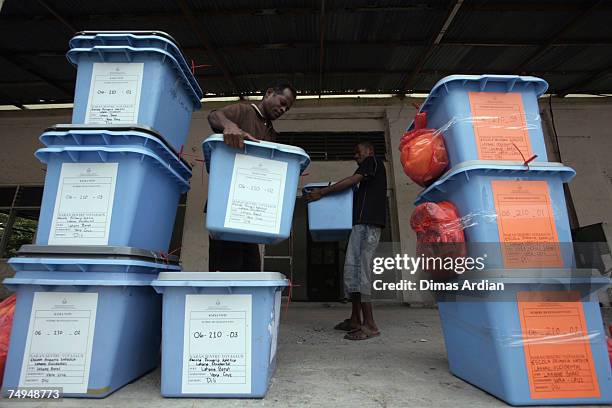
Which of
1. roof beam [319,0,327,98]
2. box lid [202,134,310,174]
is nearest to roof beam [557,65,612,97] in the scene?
roof beam [319,0,327,98]

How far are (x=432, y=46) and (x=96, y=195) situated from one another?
4.78 m

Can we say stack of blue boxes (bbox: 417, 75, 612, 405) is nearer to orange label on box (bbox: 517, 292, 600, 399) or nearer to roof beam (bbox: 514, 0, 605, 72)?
orange label on box (bbox: 517, 292, 600, 399)

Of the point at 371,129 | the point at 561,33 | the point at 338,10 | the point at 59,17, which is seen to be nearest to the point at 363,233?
the point at 338,10

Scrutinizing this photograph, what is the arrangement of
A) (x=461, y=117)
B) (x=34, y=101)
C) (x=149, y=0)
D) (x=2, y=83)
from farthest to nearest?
(x=34, y=101) < (x=2, y=83) < (x=149, y=0) < (x=461, y=117)

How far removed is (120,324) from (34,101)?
22.2 ft

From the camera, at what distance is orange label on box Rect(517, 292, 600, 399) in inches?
52.6

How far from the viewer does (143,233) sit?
5.47 ft

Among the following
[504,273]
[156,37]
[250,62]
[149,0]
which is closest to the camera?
[504,273]

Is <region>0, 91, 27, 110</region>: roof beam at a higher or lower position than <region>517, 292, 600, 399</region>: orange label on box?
higher

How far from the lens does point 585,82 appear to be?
5605 mm

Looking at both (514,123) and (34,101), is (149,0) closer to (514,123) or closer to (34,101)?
(34,101)

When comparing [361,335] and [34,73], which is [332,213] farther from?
[34,73]

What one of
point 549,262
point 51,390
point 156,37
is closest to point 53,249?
point 51,390

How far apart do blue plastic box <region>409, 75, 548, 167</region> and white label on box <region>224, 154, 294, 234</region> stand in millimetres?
903
